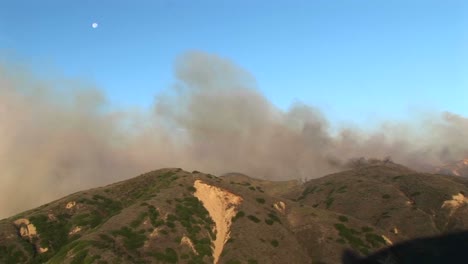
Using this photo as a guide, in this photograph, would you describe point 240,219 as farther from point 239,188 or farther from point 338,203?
point 338,203

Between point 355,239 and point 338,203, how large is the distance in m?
53.7

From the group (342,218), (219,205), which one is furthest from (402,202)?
(219,205)

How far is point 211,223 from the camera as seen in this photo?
112312mm

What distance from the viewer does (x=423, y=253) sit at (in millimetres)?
112812

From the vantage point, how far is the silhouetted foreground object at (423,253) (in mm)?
102062

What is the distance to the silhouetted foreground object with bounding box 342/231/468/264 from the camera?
335 feet

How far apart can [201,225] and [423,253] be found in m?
61.7

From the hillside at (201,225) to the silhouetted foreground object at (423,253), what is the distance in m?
2.57

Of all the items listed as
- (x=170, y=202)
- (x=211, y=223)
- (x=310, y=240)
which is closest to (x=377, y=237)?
(x=310, y=240)

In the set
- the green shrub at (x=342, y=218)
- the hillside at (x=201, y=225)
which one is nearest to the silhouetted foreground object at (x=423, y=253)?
the hillside at (x=201, y=225)

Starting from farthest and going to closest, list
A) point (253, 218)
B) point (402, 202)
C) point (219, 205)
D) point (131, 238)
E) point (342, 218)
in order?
1. point (402, 202)
2. point (219, 205)
3. point (342, 218)
4. point (253, 218)
5. point (131, 238)

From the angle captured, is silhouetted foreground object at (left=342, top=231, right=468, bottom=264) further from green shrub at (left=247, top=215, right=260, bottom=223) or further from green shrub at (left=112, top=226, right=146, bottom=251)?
green shrub at (left=112, top=226, right=146, bottom=251)

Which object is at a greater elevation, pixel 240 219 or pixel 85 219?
pixel 240 219

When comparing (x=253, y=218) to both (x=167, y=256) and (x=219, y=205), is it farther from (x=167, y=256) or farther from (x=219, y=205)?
(x=167, y=256)
